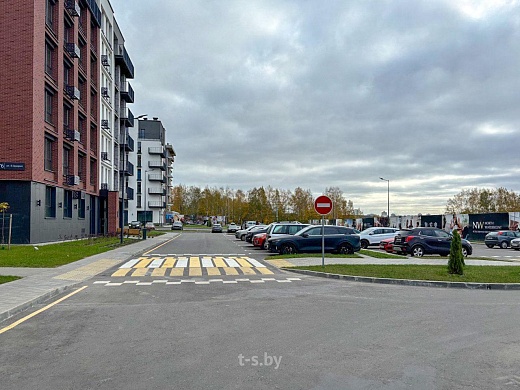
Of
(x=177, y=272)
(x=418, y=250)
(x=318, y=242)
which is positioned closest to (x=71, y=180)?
(x=318, y=242)

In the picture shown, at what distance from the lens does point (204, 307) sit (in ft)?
31.6

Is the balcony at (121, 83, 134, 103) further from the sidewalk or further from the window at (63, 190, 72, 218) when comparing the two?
the sidewalk

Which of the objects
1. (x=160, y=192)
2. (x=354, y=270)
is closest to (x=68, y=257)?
(x=354, y=270)

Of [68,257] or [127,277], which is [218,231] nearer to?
[68,257]

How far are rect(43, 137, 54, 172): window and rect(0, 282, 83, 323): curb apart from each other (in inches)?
845

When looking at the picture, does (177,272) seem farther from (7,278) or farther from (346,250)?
(346,250)

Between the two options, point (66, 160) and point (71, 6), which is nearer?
point (71, 6)

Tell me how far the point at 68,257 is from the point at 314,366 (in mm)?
17388

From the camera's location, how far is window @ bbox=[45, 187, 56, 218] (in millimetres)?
32125

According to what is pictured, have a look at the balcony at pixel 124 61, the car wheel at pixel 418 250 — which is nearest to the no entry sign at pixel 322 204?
the car wheel at pixel 418 250

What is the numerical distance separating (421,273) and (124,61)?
166 ft

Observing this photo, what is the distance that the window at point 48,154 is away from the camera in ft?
105

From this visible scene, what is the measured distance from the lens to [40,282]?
12.8m

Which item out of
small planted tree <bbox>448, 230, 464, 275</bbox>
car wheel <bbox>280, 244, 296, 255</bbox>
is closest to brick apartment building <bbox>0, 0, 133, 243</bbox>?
car wheel <bbox>280, 244, 296, 255</bbox>
